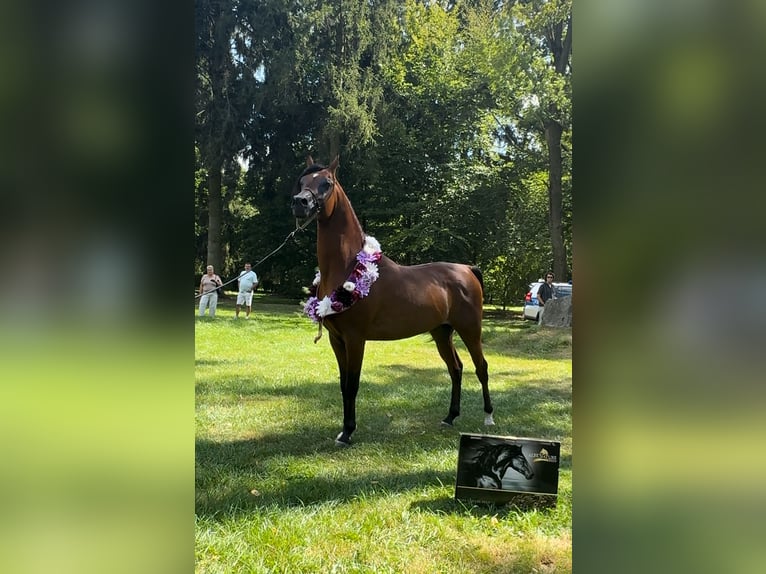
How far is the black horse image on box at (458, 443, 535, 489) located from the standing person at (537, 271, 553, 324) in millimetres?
3829

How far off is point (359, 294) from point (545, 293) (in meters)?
3.78

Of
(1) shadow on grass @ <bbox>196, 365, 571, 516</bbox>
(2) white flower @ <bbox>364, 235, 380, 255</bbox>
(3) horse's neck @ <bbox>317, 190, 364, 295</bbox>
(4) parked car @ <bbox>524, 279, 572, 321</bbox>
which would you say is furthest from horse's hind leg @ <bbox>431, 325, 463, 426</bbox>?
(4) parked car @ <bbox>524, 279, 572, 321</bbox>

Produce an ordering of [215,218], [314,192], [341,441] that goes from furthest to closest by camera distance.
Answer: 1. [215,218]
2. [341,441]
3. [314,192]

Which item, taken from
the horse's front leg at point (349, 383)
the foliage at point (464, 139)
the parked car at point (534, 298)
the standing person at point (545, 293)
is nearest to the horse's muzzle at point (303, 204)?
the horse's front leg at point (349, 383)

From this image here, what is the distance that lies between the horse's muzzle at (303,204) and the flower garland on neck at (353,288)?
0.63 m

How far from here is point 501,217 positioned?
6340 mm

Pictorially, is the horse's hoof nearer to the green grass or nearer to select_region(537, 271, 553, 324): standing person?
the green grass

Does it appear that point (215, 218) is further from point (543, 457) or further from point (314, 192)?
point (543, 457)

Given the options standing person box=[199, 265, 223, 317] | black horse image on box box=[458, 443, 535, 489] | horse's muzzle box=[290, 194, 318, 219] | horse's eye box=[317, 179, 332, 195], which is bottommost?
black horse image on box box=[458, 443, 535, 489]

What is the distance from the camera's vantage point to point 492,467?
124 inches

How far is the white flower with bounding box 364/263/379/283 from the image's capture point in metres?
4.12

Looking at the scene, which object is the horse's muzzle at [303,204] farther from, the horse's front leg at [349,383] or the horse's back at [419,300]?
the horse's front leg at [349,383]

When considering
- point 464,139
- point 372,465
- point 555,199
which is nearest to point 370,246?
point 372,465
